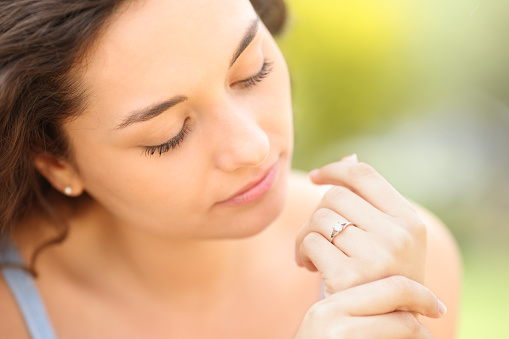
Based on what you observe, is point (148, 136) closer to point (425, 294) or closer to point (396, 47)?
point (425, 294)

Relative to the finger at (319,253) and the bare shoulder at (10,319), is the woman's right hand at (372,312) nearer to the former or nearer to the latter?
the finger at (319,253)

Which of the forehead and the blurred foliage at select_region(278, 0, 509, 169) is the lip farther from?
the blurred foliage at select_region(278, 0, 509, 169)

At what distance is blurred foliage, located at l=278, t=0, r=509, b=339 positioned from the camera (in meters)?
4.49

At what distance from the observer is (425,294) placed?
54.1 inches

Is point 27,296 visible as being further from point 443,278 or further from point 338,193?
point 443,278

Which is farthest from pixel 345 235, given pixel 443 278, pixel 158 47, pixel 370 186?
pixel 443 278

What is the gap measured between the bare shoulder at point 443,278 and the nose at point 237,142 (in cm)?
86

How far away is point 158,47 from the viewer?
136cm

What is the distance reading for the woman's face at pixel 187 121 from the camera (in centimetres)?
138

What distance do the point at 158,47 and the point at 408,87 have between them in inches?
143

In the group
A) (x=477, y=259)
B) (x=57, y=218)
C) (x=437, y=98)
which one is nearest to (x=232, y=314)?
(x=57, y=218)

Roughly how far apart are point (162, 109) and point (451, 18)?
3.84 metres

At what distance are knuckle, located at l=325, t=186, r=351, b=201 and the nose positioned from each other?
7.5 inches

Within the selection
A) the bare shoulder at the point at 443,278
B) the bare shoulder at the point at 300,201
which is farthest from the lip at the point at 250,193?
the bare shoulder at the point at 443,278
